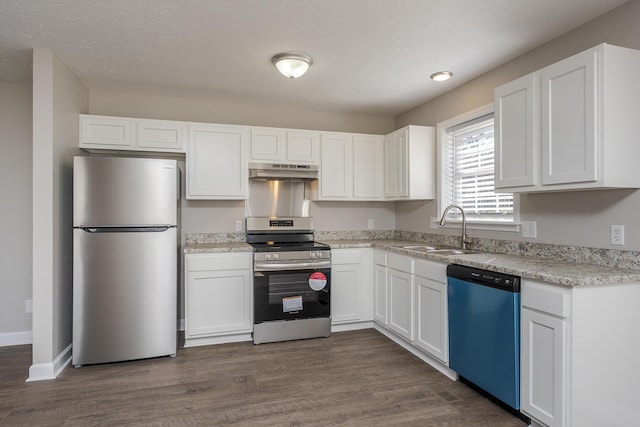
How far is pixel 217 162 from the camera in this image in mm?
3793

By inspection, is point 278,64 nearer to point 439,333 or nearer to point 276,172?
point 276,172

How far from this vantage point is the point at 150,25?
2463 mm

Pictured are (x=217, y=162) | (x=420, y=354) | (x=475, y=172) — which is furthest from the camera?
(x=217, y=162)

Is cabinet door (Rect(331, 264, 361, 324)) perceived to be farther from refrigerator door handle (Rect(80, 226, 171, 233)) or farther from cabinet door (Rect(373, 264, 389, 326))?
refrigerator door handle (Rect(80, 226, 171, 233))

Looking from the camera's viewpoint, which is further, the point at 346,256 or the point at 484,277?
the point at 346,256

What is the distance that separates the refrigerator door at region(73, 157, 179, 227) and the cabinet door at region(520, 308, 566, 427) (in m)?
2.74

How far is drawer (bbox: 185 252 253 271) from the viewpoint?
3469mm

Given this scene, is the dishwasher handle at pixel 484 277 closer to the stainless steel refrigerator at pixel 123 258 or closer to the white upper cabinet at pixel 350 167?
the white upper cabinet at pixel 350 167

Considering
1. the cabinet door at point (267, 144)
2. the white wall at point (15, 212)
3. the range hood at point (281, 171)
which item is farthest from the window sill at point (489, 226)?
the white wall at point (15, 212)

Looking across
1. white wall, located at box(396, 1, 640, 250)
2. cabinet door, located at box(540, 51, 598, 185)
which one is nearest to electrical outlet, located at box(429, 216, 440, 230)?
white wall, located at box(396, 1, 640, 250)

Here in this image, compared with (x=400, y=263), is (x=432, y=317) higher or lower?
lower

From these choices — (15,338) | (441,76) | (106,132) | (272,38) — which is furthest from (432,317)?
(15,338)

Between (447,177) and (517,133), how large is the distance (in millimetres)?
1346

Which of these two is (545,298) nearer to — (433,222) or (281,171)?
(433,222)
